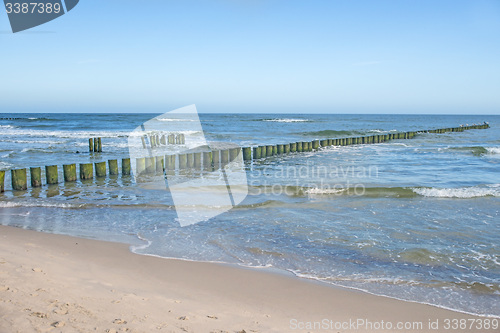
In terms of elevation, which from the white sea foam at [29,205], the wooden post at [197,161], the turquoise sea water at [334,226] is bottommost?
the turquoise sea water at [334,226]

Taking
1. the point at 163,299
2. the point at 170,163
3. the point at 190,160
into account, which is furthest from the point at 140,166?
the point at 163,299

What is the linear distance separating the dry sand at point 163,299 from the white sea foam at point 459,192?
721cm

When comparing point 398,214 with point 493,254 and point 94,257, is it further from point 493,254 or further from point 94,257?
point 94,257

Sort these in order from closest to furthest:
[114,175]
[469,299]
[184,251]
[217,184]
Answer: [469,299] → [184,251] → [217,184] → [114,175]

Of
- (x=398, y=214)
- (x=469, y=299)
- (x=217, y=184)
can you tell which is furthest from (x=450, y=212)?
(x=217, y=184)

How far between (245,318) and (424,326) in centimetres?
177

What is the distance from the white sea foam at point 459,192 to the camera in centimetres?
1070

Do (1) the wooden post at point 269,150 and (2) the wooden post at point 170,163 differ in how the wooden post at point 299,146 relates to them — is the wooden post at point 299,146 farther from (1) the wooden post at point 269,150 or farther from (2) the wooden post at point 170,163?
(2) the wooden post at point 170,163

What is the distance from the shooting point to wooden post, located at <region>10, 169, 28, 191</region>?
11.3 m

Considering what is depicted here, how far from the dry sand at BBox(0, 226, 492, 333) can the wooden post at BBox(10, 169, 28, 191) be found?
20.9ft

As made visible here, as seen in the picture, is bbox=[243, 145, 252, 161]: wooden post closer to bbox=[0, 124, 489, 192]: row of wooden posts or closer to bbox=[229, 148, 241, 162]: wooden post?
bbox=[0, 124, 489, 192]: row of wooden posts

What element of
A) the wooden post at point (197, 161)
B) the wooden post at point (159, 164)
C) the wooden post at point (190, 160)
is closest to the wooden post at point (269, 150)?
the wooden post at point (197, 161)

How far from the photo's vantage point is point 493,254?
6199 mm

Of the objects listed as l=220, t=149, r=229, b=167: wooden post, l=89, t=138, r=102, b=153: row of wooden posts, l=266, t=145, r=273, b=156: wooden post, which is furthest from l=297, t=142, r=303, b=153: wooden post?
l=89, t=138, r=102, b=153: row of wooden posts
